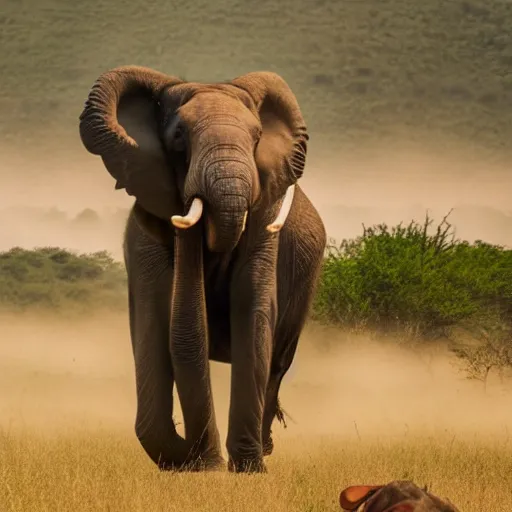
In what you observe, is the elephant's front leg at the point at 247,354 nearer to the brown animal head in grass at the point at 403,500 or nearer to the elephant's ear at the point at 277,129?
the elephant's ear at the point at 277,129

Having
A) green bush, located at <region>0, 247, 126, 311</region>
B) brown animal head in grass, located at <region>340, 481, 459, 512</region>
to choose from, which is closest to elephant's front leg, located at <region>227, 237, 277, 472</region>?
brown animal head in grass, located at <region>340, 481, 459, 512</region>

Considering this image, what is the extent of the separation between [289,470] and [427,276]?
69.9ft

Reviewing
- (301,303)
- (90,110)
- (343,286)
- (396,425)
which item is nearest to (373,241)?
(343,286)

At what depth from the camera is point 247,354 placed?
1070 centimetres

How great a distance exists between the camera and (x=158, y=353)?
10.8 m

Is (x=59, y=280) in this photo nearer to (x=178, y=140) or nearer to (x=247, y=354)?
(x=247, y=354)

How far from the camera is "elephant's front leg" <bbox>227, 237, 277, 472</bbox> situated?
1070 cm

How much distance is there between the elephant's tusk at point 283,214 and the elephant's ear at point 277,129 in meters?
0.13

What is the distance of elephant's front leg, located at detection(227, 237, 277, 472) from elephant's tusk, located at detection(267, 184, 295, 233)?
300 mm

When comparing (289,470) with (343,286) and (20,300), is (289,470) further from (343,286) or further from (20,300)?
(20,300)

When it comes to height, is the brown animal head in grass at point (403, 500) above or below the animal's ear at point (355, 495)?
above

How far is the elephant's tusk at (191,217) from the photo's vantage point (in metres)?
9.62

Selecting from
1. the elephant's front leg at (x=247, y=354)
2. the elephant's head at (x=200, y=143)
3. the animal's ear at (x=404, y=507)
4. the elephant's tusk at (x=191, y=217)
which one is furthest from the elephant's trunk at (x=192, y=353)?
the animal's ear at (x=404, y=507)

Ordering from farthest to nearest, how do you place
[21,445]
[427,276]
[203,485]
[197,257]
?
[427,276] → [21,445] → [197,257] → [203,485]
